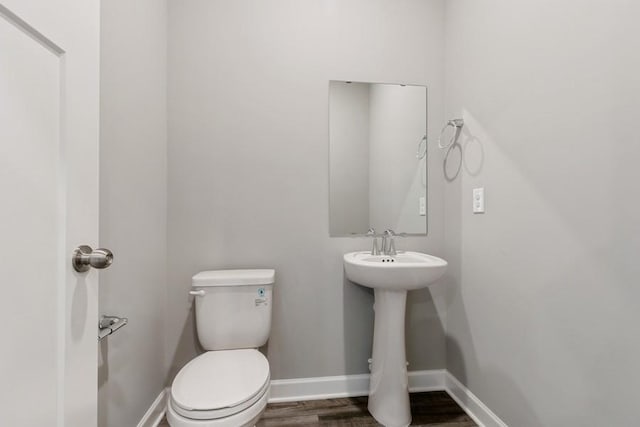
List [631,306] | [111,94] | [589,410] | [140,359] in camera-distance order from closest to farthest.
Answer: [631,306] < [589,410] < [111,94] < [140,359]

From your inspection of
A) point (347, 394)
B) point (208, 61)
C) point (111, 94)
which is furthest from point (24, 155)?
point (347, 394)

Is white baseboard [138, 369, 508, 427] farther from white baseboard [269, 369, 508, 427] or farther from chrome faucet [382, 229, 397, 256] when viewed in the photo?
chrome faucet [382, 229, 397, 256]

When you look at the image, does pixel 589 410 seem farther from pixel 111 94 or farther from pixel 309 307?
pixel 111 94

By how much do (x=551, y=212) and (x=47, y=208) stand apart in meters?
1.49

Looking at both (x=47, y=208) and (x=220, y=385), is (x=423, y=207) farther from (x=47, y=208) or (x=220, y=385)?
(x=47, y=208)

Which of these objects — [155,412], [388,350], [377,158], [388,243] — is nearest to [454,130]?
[377,158]

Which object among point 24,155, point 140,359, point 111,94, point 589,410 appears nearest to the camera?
point 24,155

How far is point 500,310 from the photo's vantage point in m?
1.33

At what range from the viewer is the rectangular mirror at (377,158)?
1.73 metres

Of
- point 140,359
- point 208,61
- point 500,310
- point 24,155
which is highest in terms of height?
point 208,61

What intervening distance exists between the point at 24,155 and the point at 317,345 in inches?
62.0

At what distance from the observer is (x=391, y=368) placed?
1459 millimetres

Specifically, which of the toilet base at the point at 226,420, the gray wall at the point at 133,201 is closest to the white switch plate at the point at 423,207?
the toilet base at the point at 226,420

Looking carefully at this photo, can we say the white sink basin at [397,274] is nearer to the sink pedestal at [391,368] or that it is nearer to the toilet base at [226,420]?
the sink pedestal at [391,368]
